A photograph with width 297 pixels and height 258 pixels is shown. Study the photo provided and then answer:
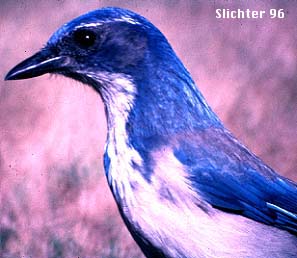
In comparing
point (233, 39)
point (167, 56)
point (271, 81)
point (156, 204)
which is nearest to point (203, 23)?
point (233, 39)

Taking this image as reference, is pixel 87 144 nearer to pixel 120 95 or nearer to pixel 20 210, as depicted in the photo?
pixel 20 210

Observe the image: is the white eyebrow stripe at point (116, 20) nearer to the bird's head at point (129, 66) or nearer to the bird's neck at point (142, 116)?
the bird's head at point (129, 66)

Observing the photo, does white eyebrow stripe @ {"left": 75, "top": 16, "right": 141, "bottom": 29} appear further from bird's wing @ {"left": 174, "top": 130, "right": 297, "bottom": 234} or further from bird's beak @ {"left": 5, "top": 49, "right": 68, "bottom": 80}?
bird's wing @ {"left": 174, "top": 130, "right": 297, "bottom": 234}

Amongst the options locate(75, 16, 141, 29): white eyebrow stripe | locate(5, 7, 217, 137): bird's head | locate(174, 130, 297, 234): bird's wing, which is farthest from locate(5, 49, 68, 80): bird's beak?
locate(174, 130, 297, 234): bird's wing

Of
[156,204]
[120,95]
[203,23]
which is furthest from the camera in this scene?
[203,23]

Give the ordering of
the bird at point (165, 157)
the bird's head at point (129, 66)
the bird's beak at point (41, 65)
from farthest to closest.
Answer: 1. the bird's beak at point (41, 65)
2. the bird's head at point (129, 66)
3. the bird at point (165, 157)

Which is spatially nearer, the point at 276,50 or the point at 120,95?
the point at 120,95

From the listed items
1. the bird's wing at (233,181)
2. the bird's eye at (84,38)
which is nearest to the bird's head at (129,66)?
the bird's eye at (84,38)
